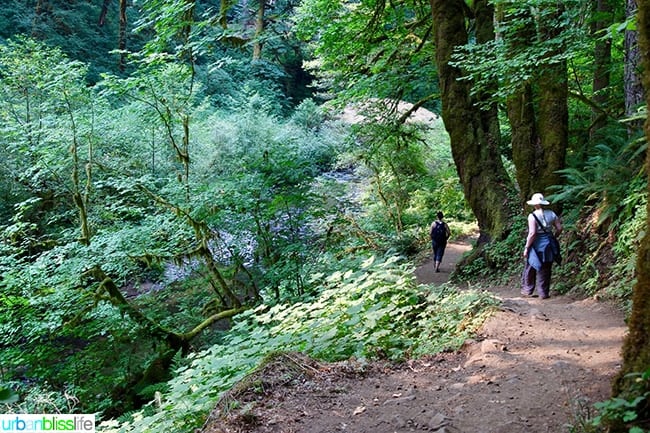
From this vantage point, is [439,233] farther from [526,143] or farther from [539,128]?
[539,128]

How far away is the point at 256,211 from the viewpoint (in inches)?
402

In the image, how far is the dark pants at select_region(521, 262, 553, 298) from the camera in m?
6.84

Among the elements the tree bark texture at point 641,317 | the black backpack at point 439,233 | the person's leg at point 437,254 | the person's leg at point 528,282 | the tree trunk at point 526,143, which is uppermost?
the tree trunk at point 526,143

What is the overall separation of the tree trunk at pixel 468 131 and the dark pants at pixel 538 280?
2.88 m

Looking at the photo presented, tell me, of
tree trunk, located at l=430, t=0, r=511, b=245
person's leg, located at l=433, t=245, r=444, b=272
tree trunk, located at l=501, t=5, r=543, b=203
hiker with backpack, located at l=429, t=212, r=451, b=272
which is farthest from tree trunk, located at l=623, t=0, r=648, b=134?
person's leg, located at l=433, t=245, r=444, b=272

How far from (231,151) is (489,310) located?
14478 millimetres

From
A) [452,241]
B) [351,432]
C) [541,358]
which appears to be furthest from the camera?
[452,241]

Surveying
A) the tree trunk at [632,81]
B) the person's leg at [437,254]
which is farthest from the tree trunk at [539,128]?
the person's leg at [437,254]

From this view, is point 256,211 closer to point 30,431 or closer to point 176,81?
point 176,81

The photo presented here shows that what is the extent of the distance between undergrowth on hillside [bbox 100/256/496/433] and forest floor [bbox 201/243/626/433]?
0.95 feet

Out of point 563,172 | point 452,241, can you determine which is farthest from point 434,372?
point 452,241

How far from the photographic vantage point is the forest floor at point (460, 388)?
312 cm

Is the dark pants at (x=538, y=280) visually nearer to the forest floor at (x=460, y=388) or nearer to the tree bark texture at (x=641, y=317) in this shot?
the forest floor at (x=460, y=388)

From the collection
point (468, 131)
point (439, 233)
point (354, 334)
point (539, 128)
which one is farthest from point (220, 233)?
point (539, 128)
